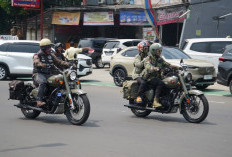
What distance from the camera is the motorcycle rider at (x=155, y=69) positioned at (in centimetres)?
1013

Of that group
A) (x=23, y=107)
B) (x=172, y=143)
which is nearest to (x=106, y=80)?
(x=23, y=107)

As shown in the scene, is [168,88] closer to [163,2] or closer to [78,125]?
[78,125]

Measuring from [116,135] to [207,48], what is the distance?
12.4 metres

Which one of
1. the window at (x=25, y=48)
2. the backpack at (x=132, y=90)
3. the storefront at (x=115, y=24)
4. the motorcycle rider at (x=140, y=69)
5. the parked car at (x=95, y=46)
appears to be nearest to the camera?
the motorcycle rider at (x=140, y=69)

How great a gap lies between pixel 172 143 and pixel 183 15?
23.1 metres

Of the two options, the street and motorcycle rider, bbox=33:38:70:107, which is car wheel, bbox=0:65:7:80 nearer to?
the street

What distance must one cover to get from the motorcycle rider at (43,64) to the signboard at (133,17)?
2535 centimetres

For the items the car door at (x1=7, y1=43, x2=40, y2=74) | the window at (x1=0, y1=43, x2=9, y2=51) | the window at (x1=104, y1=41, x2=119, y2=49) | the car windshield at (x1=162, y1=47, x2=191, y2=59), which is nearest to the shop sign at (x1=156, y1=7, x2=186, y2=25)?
the window at (x1=104, y1=41, x2=119, y2=49)

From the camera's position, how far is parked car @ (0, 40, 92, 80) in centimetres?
2092

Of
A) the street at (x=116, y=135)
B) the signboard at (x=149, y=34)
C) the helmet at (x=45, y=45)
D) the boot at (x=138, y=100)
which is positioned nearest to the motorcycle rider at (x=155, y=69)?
the boot at (x=138, y=100)

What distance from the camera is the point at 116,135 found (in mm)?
8539

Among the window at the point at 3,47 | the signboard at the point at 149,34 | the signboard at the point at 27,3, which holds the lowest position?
the window at the point at 3,47

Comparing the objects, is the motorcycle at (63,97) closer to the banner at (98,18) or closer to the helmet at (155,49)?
the helmet at (155,49)

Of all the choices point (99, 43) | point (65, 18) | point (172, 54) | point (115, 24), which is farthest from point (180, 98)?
point (115, 24)
